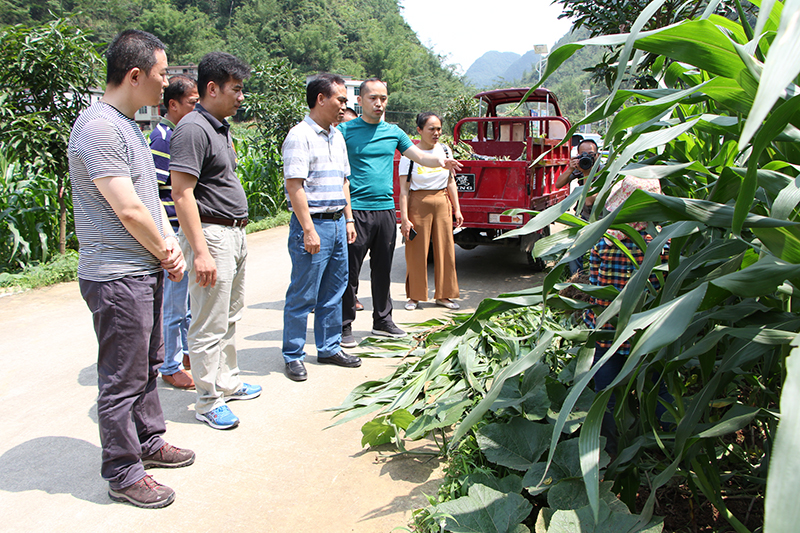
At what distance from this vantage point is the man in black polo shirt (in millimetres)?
Result: 3221

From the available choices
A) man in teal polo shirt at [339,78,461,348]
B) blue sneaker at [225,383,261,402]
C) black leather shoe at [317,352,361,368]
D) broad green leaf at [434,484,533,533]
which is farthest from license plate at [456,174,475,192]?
broad green leaf at [434,484,533,533]

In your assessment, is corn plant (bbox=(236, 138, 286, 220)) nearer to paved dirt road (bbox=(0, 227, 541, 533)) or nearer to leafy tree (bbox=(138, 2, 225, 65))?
paved dirt road (bbox=(0, 227, 541, 533))

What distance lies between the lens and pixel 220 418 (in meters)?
3.39

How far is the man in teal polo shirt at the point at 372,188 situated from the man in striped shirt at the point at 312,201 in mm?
467

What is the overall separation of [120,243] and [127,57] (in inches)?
32.3

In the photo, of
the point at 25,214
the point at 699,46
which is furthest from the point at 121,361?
the point at 25,214

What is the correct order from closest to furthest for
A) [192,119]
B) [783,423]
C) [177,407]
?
[783,423] < [192,119] < [177,407]

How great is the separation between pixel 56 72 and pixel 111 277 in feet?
18.8

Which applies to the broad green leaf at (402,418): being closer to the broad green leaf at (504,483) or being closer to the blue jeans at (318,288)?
the broad green leaf at (504,483)

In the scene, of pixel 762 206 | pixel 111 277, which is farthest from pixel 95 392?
pixel 762 206

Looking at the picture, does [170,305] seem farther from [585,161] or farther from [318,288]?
[585,161]

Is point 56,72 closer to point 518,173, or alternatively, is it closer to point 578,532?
point 518,173

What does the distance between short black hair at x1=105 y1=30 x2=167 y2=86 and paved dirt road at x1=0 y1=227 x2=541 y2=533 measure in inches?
75.5

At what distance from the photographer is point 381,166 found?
4750 mm
